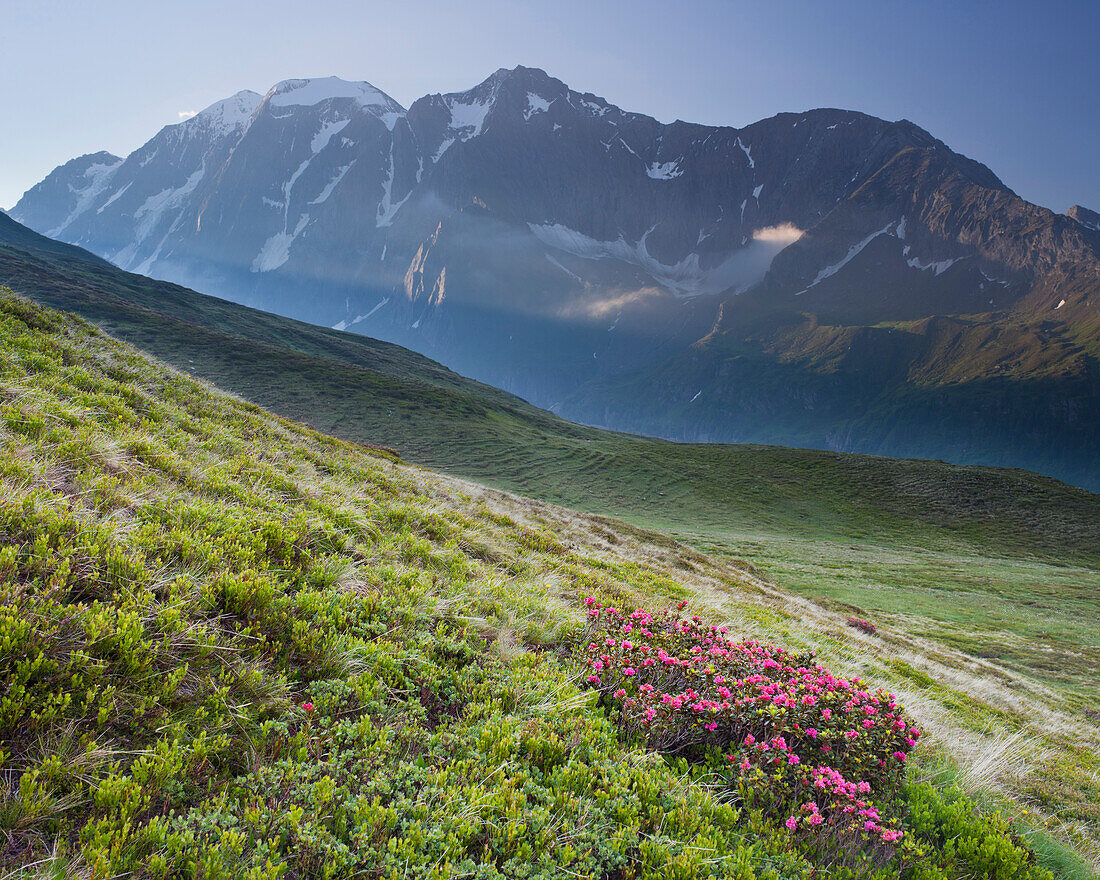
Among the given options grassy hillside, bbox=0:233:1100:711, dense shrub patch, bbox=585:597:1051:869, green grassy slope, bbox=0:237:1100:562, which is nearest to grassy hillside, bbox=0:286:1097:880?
dense shrub patch, bbox=585:597:1051:869

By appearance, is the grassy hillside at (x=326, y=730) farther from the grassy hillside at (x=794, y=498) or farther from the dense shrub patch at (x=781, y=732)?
the grassy hillside at (x=794, y=498)

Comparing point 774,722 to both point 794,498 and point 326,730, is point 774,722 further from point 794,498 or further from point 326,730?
point 794,498

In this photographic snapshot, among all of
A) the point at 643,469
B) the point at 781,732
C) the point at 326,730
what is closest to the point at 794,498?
the point at 643,469

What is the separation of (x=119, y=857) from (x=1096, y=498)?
138597mm

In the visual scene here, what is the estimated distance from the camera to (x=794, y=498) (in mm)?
84688

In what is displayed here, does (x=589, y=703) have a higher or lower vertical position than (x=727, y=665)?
lower

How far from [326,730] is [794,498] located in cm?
9251

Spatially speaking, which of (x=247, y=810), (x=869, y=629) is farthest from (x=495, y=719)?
(x=869, y=629)

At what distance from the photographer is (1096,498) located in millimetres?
91312

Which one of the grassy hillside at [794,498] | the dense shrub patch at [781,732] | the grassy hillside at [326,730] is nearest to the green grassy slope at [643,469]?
the grassy hillside at [794,498]

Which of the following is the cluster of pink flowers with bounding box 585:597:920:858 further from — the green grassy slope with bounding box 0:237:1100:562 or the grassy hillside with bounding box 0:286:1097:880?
the green grassy slope with bounding box 0:237:1100:562

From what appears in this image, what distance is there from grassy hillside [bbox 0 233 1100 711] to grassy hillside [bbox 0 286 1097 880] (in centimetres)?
2580

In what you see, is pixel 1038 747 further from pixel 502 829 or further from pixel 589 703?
pixel 502 829

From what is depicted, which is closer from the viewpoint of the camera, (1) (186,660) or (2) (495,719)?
(1) (186,660)
